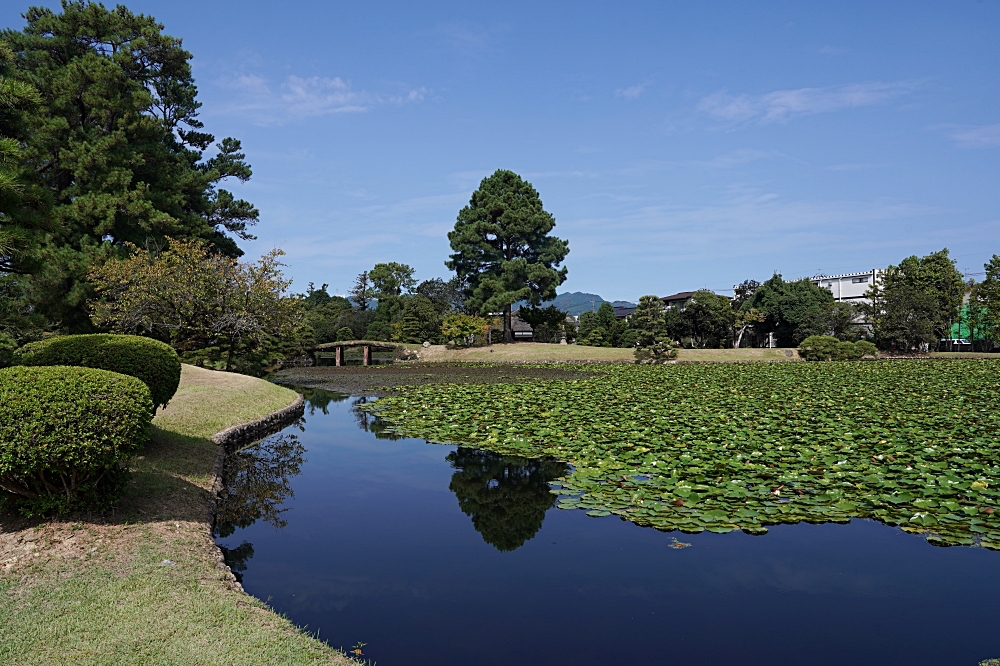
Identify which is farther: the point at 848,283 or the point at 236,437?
the point at 848,283

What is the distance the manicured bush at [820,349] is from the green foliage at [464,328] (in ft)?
71.6

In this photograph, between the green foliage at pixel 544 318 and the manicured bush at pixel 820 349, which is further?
the green foliage at pixel 544 318

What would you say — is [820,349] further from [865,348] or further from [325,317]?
[325,317]

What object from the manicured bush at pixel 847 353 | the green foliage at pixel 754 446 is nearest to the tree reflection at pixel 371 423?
the green foliage at pixel 754 446

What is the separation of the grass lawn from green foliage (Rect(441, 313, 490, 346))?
128 feet

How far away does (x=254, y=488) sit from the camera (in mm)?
9945

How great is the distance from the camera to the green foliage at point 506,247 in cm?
4669

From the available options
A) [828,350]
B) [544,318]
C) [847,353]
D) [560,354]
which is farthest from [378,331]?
[847,353]

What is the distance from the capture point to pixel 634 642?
4.89m

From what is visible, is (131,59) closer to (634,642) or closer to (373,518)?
(373,518)

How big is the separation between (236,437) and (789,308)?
45.3 metres

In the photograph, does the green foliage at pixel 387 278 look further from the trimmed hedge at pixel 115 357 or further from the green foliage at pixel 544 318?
the trimmed hedge at pixel 115 357

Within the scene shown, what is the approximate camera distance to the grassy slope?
1532 inches

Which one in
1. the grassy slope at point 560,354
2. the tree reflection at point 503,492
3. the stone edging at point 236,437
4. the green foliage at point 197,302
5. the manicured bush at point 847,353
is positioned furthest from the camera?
the grassy slope at point 560,354
